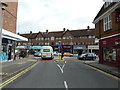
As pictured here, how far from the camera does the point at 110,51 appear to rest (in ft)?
52.2

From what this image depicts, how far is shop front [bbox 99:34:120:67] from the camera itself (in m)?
13.9

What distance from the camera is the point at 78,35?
5934cm

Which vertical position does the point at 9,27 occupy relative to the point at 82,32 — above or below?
below

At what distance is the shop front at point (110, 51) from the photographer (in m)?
13.9

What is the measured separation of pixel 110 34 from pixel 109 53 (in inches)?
95.5

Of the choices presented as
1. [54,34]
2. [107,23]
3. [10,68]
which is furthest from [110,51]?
[54,34]

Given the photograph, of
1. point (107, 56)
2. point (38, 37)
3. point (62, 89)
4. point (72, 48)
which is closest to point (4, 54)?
A: point (107, 56)

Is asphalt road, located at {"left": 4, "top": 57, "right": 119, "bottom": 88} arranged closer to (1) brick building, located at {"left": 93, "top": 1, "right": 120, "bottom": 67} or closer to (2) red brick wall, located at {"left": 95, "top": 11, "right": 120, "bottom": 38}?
(1) brick building, located at {"left": 93, "top": 1, "right": 120, "bottom": 67}

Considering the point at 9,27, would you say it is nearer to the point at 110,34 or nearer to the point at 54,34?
the point at 110,34

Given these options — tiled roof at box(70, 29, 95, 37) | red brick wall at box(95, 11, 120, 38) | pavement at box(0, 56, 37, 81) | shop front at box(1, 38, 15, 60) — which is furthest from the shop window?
tiled roof at box(70, 29, 95, 37)

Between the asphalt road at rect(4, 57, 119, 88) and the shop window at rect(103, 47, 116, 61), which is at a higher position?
the shop window at rect(103, 47, 116, 61)

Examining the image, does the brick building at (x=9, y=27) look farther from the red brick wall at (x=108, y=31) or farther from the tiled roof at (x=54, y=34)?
the tiled roof at (x=54, y=34)

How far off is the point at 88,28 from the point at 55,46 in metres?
18.4

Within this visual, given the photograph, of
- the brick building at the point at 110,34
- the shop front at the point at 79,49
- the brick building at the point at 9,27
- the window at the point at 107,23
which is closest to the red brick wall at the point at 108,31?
the brick building at the point at 110,34
